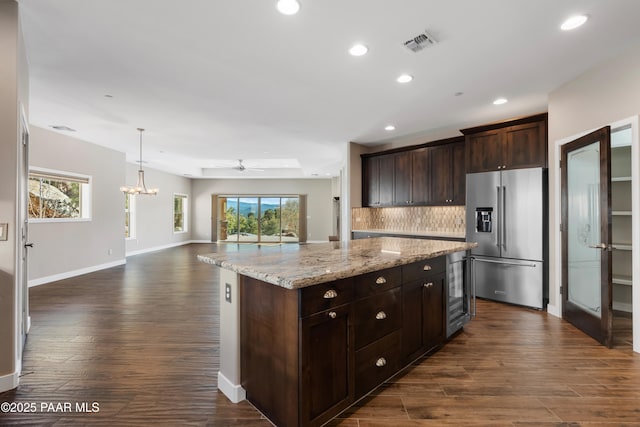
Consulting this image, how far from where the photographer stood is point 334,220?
41.0 feet

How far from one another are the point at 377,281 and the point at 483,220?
3.16 metres

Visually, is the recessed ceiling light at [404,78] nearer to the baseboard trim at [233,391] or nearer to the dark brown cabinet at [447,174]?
the dark brown cabinet at [447,174]

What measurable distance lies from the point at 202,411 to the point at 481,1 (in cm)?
337

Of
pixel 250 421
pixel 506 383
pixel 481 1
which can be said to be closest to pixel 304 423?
pixel 250 421

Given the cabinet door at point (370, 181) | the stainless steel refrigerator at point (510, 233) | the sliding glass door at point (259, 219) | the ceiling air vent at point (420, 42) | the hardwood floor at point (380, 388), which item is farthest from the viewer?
the sliding glass door at point (259, 219)

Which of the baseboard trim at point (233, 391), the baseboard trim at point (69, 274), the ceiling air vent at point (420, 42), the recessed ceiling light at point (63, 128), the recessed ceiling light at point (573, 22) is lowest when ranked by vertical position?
the baseboard trim at point (233, 391)

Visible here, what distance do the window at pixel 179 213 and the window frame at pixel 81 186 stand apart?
5.14 meters

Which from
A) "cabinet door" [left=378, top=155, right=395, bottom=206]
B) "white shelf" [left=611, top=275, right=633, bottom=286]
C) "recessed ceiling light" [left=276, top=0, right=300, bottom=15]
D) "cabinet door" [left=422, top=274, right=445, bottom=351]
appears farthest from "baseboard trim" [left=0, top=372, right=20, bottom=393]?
"white shelf" [left=611, top=275, right=633, bottom=286]

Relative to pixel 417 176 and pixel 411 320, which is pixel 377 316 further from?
pixel 417 176

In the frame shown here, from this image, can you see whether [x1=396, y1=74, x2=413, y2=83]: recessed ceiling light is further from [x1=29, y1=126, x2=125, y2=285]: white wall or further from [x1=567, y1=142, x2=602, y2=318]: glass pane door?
[x1=29, y1=126, x2=125, y2=285]: white wall

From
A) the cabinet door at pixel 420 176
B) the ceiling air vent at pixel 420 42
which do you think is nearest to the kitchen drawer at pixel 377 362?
the ceiling air vent at pixel 420 42

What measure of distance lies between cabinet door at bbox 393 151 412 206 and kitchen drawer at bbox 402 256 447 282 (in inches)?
124

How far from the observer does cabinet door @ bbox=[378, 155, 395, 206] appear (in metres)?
6.02

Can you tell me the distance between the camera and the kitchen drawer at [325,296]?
1.57 meters
